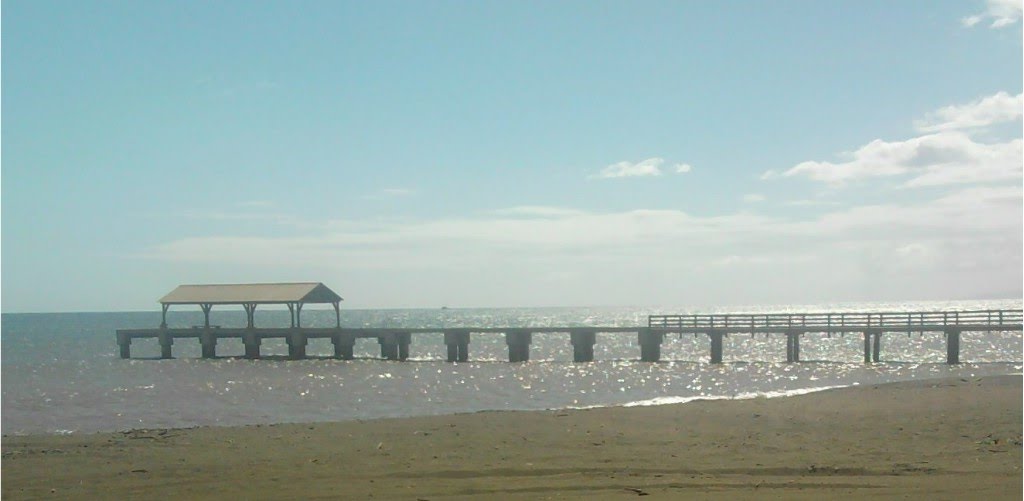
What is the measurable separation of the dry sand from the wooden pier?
85.5ft

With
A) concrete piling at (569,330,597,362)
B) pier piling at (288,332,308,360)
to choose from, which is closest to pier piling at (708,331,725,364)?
concrete piling at (569,330,597,362)

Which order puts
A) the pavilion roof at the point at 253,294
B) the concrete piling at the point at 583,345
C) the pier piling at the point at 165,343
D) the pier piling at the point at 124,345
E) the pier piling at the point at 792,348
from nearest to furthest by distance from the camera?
the pier piling at the point at 792,348 → the pavilion roof at the point at 253,294 → the concrete piling at the point at 583,345 → the pier piling at the point at 165,343 → the pier piling at the point at 124,345

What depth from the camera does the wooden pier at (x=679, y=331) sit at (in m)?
44.5

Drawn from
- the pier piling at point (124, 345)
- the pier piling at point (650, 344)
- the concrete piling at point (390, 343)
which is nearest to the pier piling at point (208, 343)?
the pier piling at point (124, 345)

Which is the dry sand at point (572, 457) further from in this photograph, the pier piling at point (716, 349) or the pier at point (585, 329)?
the pier piling at point (716, 349)

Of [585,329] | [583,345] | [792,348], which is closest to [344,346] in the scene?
[583,345]

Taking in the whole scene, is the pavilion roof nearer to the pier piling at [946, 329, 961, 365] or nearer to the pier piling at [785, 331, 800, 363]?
the pier piling at [785, 331, 800, 363]

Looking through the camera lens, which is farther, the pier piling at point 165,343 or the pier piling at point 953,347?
the pier piling at point 165,343

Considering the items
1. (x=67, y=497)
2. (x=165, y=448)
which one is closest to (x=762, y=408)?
(x=165, y=448)

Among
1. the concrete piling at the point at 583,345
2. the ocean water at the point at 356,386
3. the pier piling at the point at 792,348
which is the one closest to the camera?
the ocean water at the point at 356,386

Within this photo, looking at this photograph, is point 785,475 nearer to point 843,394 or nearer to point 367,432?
point 367,432

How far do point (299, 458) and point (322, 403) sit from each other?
1694cm

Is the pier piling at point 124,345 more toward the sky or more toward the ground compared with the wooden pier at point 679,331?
more toward the ground

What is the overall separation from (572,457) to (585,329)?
3924 centimetres
